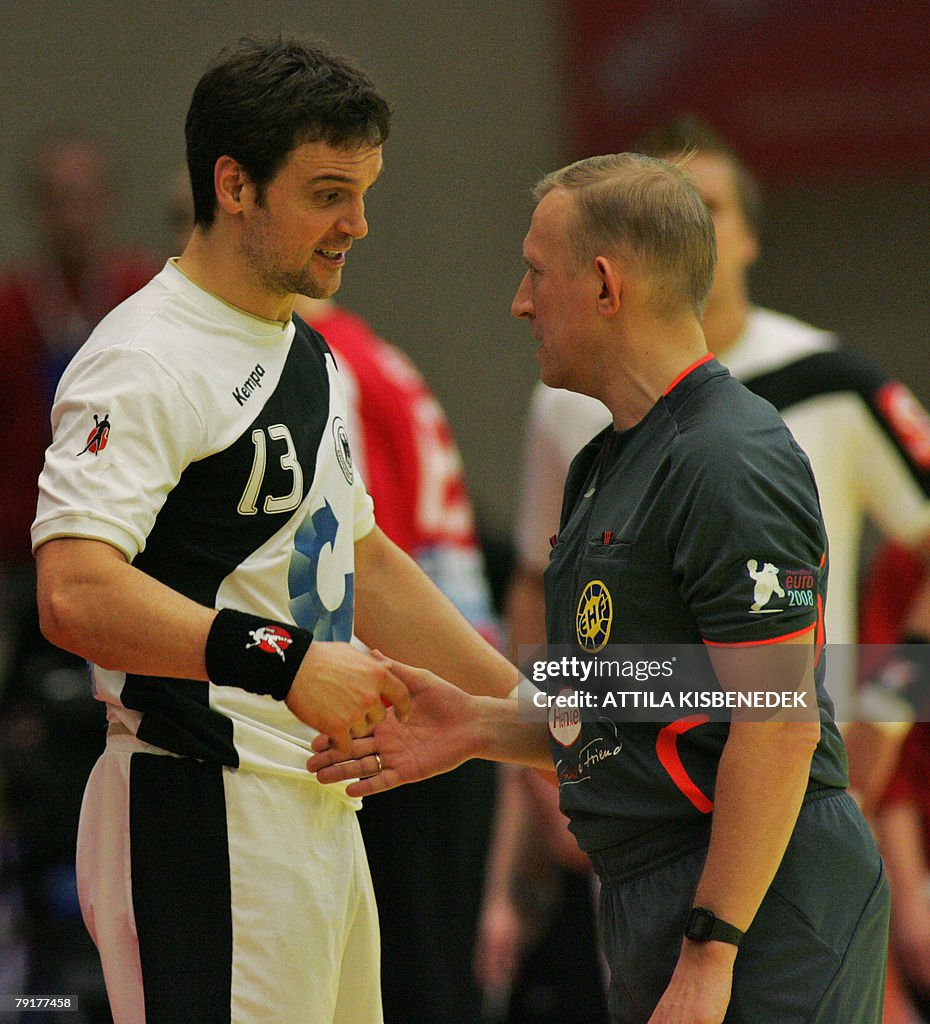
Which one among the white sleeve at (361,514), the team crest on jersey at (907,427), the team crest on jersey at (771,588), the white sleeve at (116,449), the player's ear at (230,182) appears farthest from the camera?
the team crest on jersey at (907,427)

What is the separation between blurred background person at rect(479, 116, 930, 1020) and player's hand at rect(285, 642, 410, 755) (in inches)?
63.8

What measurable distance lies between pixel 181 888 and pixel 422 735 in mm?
489

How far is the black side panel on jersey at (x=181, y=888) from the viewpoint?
2.54 metres

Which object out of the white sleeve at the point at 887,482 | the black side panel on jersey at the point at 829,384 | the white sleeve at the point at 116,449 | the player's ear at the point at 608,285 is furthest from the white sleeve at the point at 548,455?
the white sleeve at the point at 116,449

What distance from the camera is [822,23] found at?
723 centimetres

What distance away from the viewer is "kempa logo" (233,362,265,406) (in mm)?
2605

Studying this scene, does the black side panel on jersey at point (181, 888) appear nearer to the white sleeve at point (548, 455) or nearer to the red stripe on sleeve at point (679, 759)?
the red stripe on sleeve at point (679, 759)

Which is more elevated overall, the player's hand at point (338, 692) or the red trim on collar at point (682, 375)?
the red trim on collar at point (682, 375)

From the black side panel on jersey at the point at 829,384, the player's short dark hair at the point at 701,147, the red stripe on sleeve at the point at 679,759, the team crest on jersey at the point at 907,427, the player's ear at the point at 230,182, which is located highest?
the player's short dark hair at the point at 701,147

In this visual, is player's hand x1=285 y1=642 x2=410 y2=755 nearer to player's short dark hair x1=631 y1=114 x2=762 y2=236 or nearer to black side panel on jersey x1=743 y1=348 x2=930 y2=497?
black side panel on jersey x1=743 y1=348 x2=930 y2=497

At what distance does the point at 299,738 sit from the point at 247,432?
512mm

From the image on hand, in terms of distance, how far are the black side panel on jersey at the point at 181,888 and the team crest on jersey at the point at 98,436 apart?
0.51 metres

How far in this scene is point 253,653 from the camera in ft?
7.82

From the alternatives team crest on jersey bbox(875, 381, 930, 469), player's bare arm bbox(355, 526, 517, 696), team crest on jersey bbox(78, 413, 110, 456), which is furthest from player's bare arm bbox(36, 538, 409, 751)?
team crest on jersey bbox(875, 381, 930, 469)
